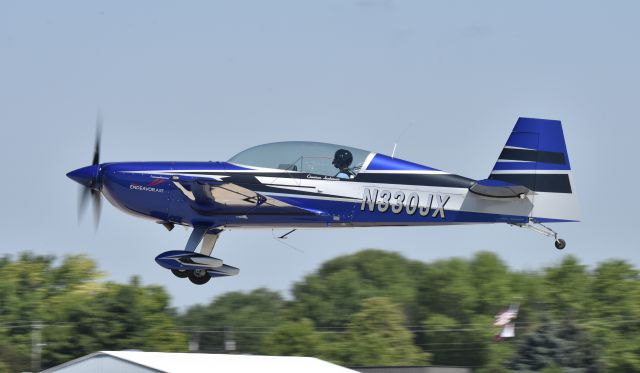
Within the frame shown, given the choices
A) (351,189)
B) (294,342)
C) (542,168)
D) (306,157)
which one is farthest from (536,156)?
(294,342)

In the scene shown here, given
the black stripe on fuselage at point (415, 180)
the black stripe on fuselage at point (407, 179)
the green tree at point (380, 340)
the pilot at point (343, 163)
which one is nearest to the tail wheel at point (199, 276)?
the black stripe on fuselage at point (407, 179)

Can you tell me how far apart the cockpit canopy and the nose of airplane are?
10.3 ft

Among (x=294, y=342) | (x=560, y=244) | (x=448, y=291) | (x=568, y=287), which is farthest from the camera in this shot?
(x=448, y=291)

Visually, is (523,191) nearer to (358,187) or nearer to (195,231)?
(358,187)

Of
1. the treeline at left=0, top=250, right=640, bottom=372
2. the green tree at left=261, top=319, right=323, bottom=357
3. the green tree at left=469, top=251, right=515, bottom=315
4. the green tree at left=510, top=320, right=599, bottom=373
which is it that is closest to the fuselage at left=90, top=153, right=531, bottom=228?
the treeline at left=0, top=250, right=640, bottom=372

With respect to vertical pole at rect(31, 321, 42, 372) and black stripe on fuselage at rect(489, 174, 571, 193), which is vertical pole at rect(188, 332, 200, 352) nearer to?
vertical pole at rect(31, 321, 42, 372)

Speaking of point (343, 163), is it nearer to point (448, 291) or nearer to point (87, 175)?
point (87, 175)

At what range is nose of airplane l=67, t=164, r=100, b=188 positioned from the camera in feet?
77.3

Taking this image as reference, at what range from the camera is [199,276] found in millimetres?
23375

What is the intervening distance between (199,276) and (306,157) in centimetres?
310

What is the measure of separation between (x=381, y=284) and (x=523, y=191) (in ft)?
163

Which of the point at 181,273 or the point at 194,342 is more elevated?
the point at 181,273

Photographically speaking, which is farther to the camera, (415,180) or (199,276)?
(199,276)

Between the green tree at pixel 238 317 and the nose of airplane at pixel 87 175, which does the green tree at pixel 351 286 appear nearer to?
the green tree at pixel 238 317
